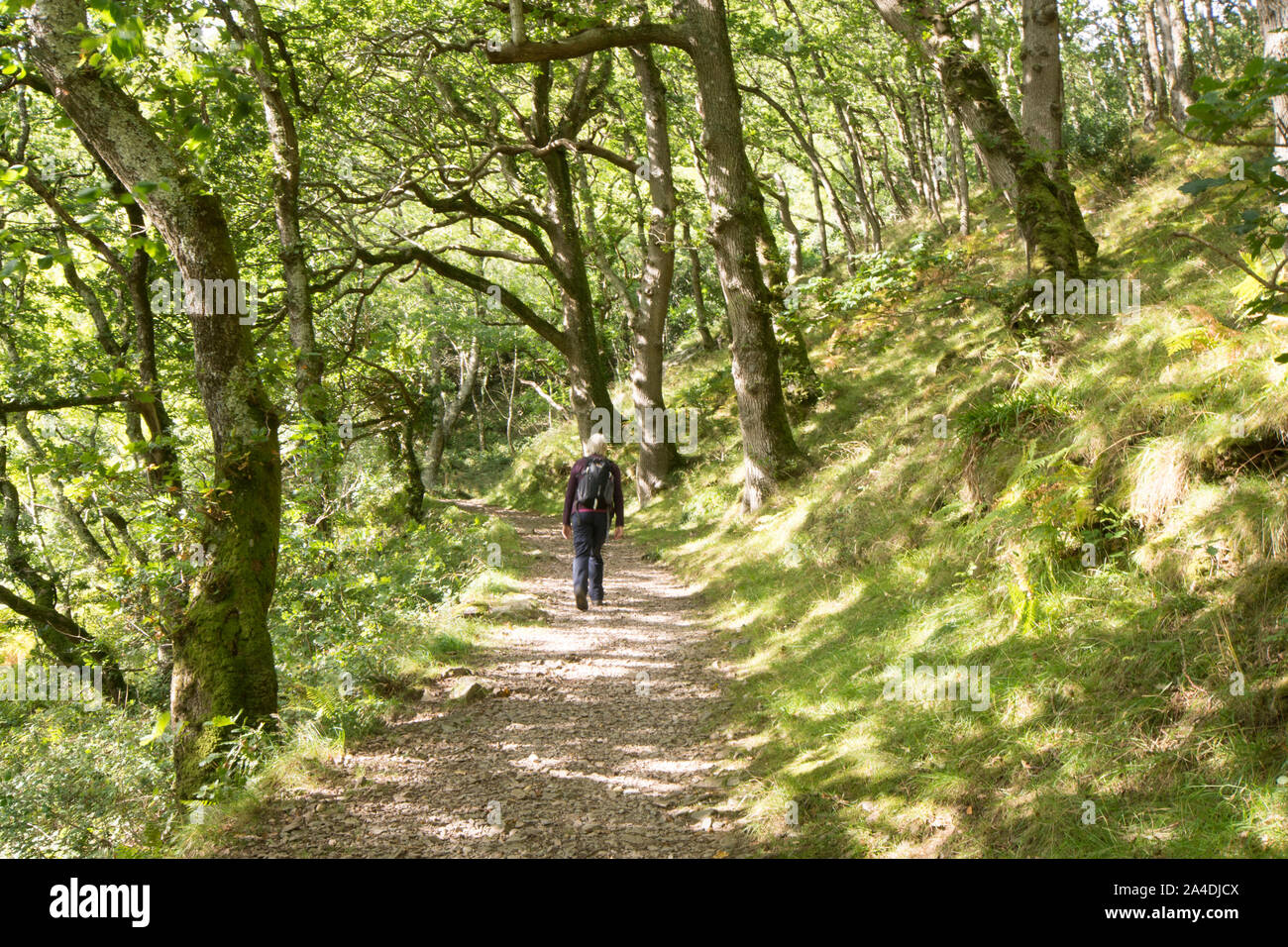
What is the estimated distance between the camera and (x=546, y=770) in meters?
5.44

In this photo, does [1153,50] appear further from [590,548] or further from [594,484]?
[590,548]

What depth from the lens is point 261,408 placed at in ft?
19.9

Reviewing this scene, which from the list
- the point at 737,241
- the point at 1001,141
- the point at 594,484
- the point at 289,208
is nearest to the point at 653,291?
the point at 737,241

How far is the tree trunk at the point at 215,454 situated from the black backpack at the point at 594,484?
3.78 metres

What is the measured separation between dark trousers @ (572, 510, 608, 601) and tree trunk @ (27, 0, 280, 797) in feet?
→ 12.3

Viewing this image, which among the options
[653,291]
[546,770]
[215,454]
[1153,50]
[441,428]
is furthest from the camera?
[441,428]

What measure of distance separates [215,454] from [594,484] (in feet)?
14.0

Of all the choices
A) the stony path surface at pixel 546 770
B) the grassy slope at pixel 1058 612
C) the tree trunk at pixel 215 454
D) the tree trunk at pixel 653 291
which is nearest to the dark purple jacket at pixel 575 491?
the stony path surface at pixel 546 770

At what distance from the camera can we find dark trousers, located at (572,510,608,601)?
924cm

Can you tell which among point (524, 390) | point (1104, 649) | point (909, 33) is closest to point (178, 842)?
point (1104, 649)

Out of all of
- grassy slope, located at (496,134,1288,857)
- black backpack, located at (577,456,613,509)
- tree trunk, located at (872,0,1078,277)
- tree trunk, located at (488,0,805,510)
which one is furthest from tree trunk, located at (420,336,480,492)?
grassy slope, located at (496,134,1288,857)

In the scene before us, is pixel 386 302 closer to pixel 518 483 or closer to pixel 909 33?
pixel 518 483

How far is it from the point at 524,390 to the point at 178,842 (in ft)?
115

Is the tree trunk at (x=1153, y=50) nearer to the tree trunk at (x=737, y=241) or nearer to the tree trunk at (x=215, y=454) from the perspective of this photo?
the tree trunk at (x=737, y=241)
